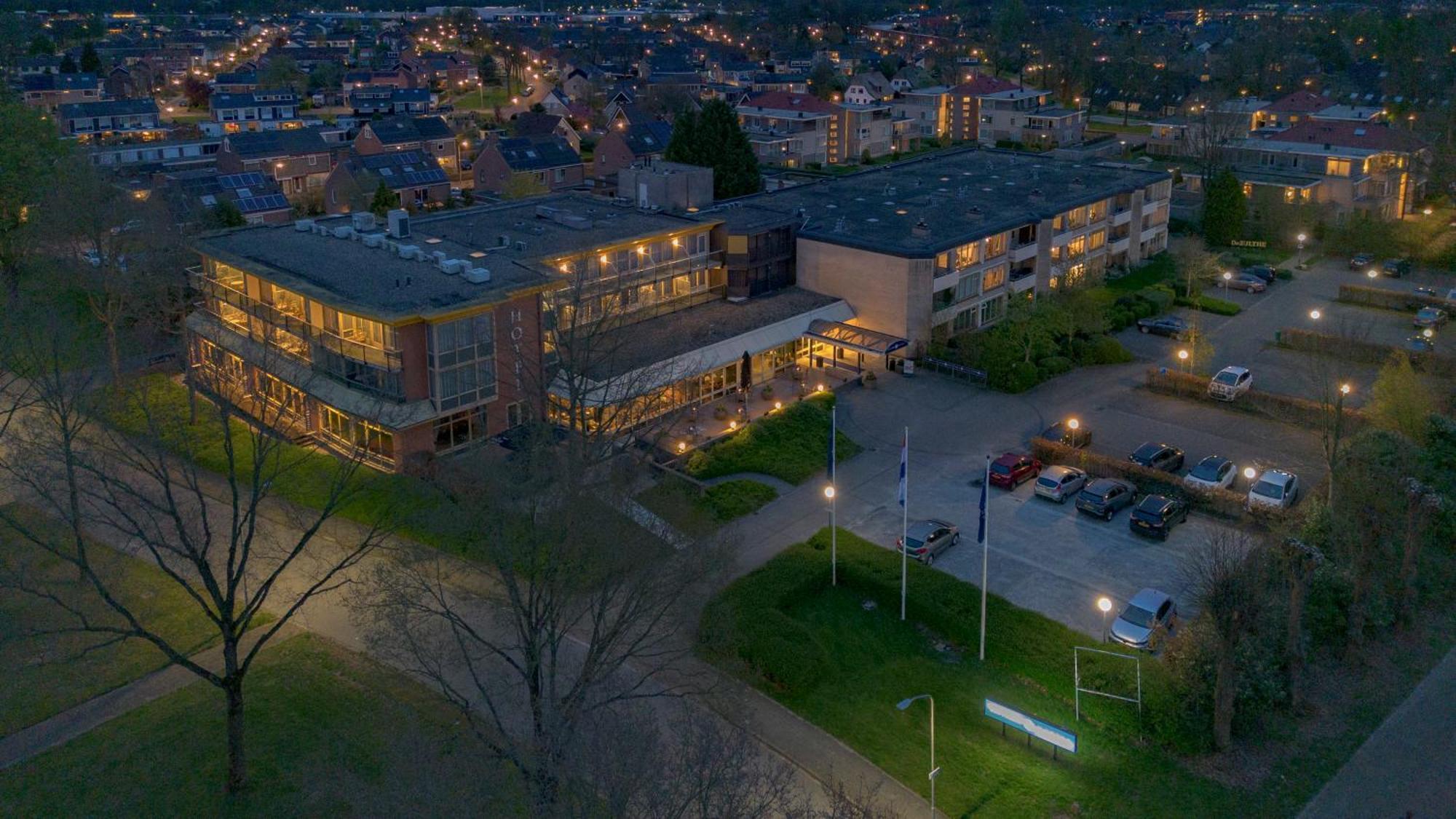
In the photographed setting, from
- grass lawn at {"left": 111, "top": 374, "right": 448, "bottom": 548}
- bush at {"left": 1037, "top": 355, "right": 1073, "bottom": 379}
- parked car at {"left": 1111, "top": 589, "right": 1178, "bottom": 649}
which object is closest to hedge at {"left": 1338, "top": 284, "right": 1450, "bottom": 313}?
bush at {"left": 1037, "top": 355, "right": 1073, "bottom": 379}

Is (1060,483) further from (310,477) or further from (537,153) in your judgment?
(537,153)

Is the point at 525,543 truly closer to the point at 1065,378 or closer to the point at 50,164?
the point at 1065,378

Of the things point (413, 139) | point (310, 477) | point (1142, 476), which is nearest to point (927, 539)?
point (1142, 476)

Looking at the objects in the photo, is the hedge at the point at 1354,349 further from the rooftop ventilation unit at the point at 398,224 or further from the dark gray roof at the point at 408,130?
the dark gray roof at the point at 408,130

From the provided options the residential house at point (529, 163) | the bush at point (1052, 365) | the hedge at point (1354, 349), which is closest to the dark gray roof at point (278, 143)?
the residential house at point (529, 163)

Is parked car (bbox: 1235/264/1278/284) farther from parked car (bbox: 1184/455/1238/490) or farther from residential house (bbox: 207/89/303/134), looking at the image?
residential house (bbox: 207/89/303/134)
